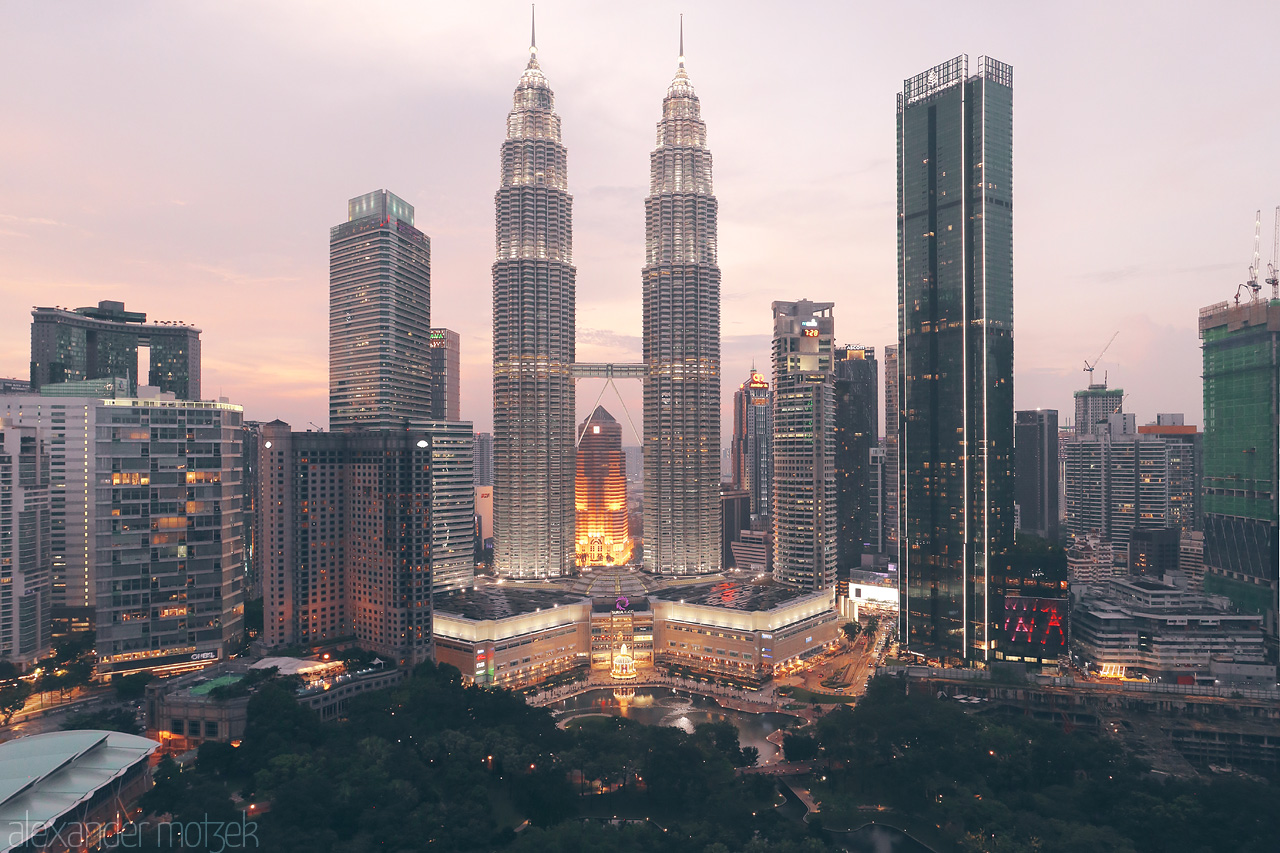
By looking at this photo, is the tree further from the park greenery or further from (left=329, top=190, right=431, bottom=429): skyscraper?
(left=329, top=190, right=431, bottom=429): skyscraper

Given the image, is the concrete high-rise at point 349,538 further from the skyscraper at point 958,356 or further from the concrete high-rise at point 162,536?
the skyscraper at point 958,356

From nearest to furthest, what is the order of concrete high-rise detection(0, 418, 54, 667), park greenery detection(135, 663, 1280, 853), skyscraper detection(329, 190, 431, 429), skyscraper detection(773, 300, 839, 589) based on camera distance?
park greenery detection(135, 663, 1280, 853)
concrete high-rise detection(0, 418, 54, 667)
skyscraper detection(773, 300, 839, 589)
skyscraper detection(329, 190, 431, 429)

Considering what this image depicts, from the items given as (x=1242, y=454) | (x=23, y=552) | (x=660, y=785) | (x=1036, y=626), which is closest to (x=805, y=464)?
(x=1036, y=626)

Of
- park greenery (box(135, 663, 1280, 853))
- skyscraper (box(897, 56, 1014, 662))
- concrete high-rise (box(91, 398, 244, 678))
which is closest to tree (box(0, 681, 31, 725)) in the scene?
concrete high-rise (box(91, 398, 244, 678))

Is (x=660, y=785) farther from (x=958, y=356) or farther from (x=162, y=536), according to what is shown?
(x=958, y=356)

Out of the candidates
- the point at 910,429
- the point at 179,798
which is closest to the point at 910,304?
the point at 910,429

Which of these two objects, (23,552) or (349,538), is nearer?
(23,552)
